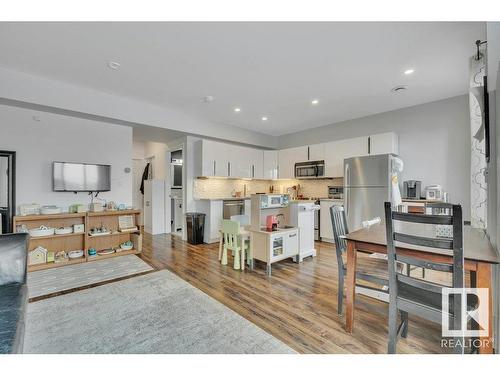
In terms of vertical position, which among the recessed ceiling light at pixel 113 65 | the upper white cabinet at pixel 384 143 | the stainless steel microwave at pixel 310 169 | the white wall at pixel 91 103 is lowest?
the stainless steel microwave at pixel 310 169

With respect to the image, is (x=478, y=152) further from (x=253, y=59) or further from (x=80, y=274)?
(x=80, y=274)

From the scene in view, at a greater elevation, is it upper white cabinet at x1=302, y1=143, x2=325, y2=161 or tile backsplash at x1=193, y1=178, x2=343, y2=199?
upper white cabinet at x1=302, y1=143, x2=325, y2=161

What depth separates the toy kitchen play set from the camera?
119 inches

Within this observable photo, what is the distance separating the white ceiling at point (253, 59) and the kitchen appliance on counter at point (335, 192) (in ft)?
6.07

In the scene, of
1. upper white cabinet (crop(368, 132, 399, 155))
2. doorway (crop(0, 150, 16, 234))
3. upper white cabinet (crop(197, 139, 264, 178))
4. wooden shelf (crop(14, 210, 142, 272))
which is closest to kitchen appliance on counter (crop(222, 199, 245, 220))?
upper white cabinet (crop(197, 139, 264, 178))

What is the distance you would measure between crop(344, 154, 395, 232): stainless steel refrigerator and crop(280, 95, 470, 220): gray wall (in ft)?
1.97

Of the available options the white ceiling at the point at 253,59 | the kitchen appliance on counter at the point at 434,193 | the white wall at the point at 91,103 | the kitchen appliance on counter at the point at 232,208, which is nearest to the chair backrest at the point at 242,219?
the kitchen appliance on counter at the point at 232,208

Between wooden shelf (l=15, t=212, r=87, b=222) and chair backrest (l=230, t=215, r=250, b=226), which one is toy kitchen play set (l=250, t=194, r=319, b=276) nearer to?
chair backrest (l=230, t=215, r=250, b=226)

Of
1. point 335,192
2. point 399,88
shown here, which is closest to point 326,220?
point 335,192

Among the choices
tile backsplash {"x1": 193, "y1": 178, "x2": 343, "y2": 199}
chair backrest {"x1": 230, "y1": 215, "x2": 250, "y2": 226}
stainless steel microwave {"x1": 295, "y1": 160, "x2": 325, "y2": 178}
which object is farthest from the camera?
tile backsplash {"x1": 193, "y1": 178, "x2": 343, "y2": 199}

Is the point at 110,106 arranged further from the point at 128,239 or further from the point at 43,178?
the point at 128,239

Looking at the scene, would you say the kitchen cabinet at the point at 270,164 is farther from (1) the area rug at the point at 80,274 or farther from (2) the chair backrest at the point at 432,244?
(2) the chair backrest at the point at 432,244

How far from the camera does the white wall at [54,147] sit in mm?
3186
